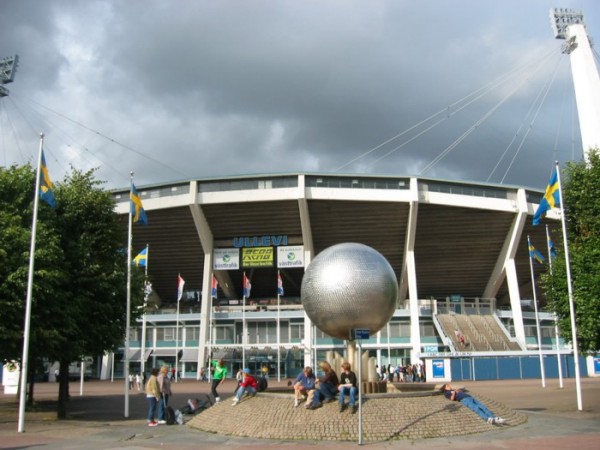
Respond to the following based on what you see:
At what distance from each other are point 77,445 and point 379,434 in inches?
271

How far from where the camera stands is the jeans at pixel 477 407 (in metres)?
14.4

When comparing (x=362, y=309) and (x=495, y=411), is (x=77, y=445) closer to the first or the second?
(x=362, y=309)

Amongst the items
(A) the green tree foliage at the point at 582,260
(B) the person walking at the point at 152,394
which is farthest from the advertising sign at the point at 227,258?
(B) the person walking at the point at 152,394

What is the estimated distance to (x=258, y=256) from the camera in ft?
176

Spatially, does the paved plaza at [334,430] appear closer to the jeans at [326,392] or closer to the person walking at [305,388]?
the person walking at [305,388]

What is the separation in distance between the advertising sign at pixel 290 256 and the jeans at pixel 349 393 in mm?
38337

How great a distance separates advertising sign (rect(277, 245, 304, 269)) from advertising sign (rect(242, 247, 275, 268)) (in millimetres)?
1012

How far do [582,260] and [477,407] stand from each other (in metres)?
7.57

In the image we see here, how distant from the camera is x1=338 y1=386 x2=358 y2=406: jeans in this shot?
13537 mm

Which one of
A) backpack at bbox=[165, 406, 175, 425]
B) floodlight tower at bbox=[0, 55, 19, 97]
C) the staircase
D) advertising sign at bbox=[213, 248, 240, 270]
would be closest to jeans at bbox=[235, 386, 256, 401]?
backpack at bbox=[165, 406, 175, 425]

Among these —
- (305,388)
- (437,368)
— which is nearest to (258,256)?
(437,368)

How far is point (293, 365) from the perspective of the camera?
54.3m

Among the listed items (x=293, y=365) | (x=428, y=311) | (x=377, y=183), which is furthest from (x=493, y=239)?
(x=293, y=365)

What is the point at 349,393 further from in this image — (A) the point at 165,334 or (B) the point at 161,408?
(A) the point at 165,334
